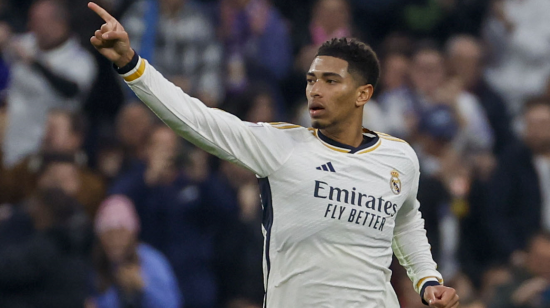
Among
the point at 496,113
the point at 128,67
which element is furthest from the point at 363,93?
the point at 496,113

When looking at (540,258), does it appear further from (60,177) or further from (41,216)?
(41,216)

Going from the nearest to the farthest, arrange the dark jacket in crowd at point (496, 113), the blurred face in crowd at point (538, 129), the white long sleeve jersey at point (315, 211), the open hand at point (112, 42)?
the open hand at point (112, 42) < the white long sleeve jersey at point (315, 211) < the blurred face in crowd at point (538, 129) < the dark jacket in crowd at point (496, 113)

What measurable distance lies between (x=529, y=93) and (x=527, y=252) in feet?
8.77

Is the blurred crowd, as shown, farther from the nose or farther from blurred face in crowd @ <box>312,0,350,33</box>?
the nose

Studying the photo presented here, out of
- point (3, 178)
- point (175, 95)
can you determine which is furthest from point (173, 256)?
point (175, 95)

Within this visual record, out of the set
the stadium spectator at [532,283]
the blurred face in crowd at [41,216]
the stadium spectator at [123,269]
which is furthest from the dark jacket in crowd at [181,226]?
the stadium spectator at [532,283]

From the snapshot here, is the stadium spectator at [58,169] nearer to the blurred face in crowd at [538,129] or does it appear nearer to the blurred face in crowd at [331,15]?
the blurred face in crowd at [331,15]

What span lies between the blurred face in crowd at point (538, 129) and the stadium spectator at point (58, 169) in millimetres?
4258

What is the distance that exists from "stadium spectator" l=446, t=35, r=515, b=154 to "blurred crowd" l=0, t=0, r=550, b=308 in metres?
0.02

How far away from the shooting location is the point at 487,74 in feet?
37.2

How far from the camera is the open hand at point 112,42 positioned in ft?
13.6

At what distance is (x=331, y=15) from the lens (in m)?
10.4

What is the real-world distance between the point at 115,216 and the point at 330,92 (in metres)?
3.46

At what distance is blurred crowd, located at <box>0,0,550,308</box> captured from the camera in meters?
7.85
